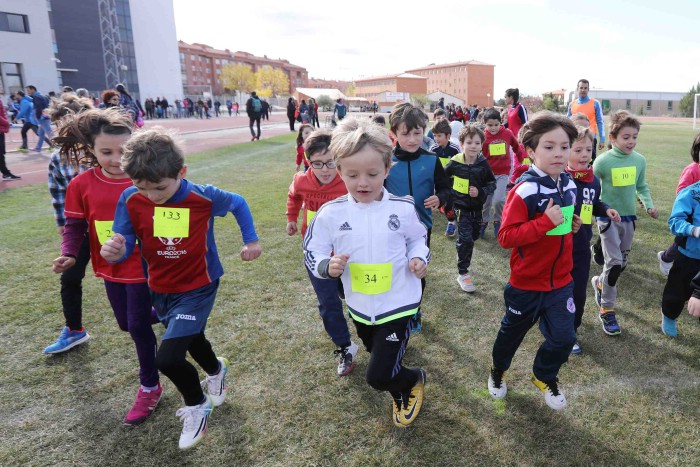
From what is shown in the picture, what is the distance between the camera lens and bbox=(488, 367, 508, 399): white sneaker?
3117 mm

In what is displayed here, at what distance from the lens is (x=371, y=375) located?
256cm

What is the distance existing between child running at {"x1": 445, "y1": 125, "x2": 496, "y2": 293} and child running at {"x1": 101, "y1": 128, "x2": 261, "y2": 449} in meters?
2.98

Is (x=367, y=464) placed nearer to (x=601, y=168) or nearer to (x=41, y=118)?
(x=601, y=168)

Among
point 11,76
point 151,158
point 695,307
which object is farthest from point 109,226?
point 11,76

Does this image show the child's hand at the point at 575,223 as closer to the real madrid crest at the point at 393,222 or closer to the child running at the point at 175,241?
the real madrid crest at the point at 393,222

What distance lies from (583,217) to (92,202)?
368 centimetres

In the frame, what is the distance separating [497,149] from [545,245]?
4306 mm

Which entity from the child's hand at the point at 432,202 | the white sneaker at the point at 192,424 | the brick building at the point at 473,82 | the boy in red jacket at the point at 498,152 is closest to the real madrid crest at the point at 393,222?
the child's hand at the point at 432,202

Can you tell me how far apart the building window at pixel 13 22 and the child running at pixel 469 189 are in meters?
49.7

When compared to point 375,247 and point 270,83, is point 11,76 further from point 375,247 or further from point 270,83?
point 270,83

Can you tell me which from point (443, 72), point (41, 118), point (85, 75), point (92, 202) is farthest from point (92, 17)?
point (443, 72)

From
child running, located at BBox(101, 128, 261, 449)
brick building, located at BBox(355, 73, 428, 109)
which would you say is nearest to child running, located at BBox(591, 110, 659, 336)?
child running, located at BBox(101, 128, 261, 449)

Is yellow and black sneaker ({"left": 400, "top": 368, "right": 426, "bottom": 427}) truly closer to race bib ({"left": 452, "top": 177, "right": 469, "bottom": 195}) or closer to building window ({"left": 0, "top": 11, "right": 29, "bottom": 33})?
race bib ({"left": 452, "top": 177, "right": 469, "bottom": 195})

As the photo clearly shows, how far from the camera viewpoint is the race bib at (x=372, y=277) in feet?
8.01
